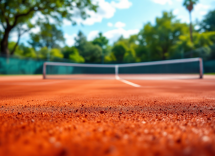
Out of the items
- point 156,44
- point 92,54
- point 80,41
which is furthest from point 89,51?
point 156,44

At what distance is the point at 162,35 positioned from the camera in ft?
123

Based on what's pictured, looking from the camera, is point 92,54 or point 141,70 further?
point 92,54

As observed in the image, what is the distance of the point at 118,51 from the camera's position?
49969 mm

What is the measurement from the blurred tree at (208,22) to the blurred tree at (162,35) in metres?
9.55

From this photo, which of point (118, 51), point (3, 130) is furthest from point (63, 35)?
point (3, 130)

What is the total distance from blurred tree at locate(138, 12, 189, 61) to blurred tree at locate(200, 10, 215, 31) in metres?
9.55

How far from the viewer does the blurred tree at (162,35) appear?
A: 37.4 meters

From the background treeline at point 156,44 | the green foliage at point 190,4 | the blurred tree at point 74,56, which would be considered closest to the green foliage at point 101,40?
the background treeline at point 156,44

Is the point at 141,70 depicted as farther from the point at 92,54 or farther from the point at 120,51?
the point at 120,51

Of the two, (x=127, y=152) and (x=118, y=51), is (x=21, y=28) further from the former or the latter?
(x=118, y=51)

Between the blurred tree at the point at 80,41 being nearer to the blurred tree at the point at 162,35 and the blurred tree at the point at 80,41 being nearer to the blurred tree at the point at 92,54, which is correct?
the blurred tree at the point at 92,54

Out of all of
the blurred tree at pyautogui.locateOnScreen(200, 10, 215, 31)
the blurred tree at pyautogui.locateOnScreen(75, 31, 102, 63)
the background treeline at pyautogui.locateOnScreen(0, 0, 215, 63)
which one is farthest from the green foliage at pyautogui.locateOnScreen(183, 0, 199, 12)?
the blurred tree at pyautogui.locateOnScreen(75, 31, 102, 63)

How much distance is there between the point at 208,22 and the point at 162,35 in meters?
16.3

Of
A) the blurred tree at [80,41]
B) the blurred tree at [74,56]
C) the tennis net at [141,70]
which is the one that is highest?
the blurred tree at [80,41]
